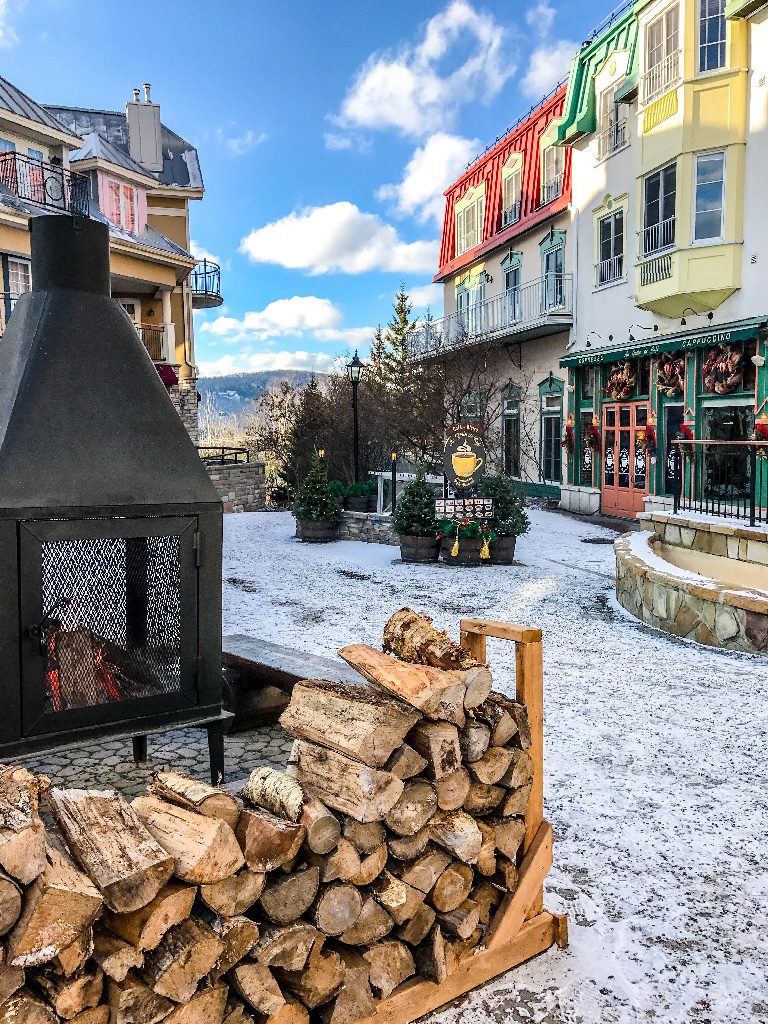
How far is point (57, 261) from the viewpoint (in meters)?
3.96

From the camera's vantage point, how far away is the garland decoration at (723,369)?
45.2ft

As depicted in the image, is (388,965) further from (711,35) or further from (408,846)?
(711,35)

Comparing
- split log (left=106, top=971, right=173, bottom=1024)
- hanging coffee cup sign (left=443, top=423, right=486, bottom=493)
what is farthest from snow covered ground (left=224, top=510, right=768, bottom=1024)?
hanging coffee cup sign (left=443, top=423, right=486, bottom=493)

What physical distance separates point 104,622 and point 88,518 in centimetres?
97

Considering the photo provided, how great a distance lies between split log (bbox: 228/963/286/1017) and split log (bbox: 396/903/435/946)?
462 mm

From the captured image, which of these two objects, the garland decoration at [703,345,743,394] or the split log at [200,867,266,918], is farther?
the garland decoration at [703,345,743,394]

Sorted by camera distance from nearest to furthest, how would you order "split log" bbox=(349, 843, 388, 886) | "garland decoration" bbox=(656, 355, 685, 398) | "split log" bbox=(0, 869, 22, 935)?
1. "split log" bbox=(0, 869, 22, 935)
2. "split log" bbox=(349, 843, 388, 886)
3. "garland decoration" bbox=(656, 355, 685, 398)

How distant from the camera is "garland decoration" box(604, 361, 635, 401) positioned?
17.0 m

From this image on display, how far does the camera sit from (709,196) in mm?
14000

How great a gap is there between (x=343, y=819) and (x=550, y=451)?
18948mm

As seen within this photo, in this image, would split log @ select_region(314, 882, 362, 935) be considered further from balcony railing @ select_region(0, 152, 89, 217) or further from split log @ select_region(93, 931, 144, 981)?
balcony railing @ select_region(0, 152, 89, 217)

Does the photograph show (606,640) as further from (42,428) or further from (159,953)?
(159,953)

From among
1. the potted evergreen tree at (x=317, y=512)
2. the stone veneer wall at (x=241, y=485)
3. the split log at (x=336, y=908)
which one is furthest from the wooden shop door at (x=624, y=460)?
the split log at (x=336, y=908)

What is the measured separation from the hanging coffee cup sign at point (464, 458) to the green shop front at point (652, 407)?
3.45 meters
